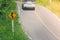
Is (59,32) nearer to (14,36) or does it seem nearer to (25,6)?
(14,36)

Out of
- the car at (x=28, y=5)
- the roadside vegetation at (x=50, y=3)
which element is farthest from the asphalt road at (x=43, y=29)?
the car at (x=28, y=5)

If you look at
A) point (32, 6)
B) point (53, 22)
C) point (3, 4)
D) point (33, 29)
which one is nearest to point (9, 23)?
point (33, 29)

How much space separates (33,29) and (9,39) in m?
5.30

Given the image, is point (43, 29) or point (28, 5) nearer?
point (43, 29)

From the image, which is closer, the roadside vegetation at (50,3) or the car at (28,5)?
the car at (28,5)

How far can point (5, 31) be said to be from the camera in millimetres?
20094

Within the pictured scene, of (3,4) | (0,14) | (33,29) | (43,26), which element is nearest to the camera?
(33,29)

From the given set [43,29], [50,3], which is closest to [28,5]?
[50,3]

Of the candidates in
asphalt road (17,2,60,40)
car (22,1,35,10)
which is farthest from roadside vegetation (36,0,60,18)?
asphalt road (17,2,60,40)

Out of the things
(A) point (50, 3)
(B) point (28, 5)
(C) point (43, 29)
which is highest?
(C) point (43, 29)

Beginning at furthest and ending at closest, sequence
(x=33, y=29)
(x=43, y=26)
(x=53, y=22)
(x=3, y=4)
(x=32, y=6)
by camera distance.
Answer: (x=32, y=6)
(x=3, y=4)
(x=53, y=22)
(x=43, y=26)
(x=33, y=29)

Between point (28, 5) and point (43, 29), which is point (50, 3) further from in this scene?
point (43, 29)

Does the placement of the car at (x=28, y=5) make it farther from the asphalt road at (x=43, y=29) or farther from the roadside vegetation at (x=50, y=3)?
the asphalt road at (x=43, y=29)

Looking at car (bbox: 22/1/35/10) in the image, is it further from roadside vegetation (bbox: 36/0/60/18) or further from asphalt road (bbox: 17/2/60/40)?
asphalt road (bbox: 17/2/60/40)
